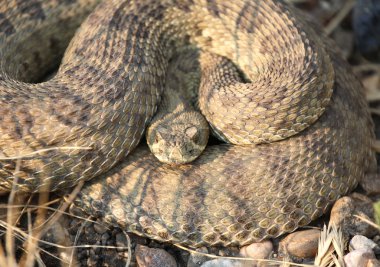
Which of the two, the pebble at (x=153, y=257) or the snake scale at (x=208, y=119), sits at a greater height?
the snake scale at (x=208, y=119)

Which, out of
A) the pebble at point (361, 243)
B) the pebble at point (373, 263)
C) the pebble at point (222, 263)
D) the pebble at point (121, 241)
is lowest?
the pebble at point (222, 263)

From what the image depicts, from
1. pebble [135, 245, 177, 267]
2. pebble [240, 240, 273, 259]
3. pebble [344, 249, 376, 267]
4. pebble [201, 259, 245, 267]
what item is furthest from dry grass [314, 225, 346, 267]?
pebble [135, 245, 177, 267]

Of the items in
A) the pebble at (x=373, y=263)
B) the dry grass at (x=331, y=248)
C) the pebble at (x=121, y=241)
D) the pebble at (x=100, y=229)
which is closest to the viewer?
the pebble at (x=373, y=263)

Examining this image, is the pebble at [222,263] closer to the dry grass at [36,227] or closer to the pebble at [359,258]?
the dry grass at [36,227]

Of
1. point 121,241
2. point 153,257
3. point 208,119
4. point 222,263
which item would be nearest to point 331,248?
point 222,263

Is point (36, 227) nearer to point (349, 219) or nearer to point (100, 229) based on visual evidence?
point (100, 229)

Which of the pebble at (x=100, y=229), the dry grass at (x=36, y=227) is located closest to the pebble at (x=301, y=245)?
the dry grass at (x=36, y=227)

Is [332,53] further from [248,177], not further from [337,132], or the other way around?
[248,177]
